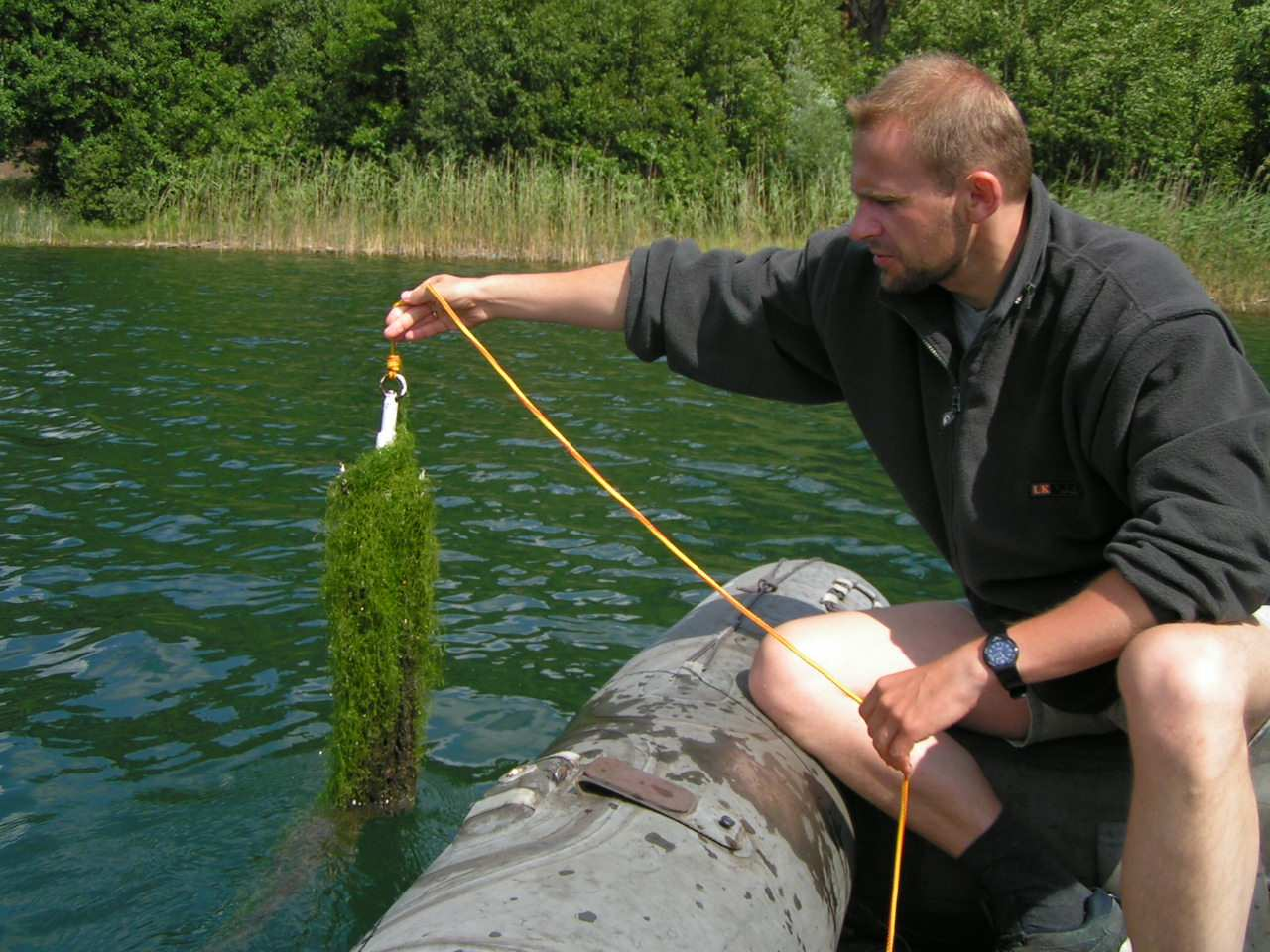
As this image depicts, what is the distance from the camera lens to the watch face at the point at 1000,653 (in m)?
2.75

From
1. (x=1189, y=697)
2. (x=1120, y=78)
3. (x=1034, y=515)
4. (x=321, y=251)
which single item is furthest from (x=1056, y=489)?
(x=1120, y=78)

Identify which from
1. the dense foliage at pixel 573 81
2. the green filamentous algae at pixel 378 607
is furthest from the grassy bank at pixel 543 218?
the green filamentous algae at pixel 378 607

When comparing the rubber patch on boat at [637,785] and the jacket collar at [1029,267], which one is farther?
the jacket collar at [1029,267]

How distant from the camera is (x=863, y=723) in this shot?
10.0 ft

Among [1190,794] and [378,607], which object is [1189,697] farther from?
[378,607]

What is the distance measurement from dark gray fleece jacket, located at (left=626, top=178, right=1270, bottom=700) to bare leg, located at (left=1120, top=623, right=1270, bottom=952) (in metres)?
0.16

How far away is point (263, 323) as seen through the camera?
13430 millimetres

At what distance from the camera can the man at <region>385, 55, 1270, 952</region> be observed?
2477 millimetres

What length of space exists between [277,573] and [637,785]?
3.78 metres

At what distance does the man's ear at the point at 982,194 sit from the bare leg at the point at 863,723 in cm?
98

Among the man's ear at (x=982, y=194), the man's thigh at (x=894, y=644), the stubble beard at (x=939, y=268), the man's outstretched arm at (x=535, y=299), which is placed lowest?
→ the man's thigh at (x=894, y=644)

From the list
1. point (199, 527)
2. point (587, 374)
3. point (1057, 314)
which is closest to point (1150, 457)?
point (1057, 314)

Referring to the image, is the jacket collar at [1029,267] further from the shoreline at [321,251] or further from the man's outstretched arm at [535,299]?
the shoreline at [321,251]

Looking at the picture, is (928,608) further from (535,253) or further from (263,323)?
(535,253)
